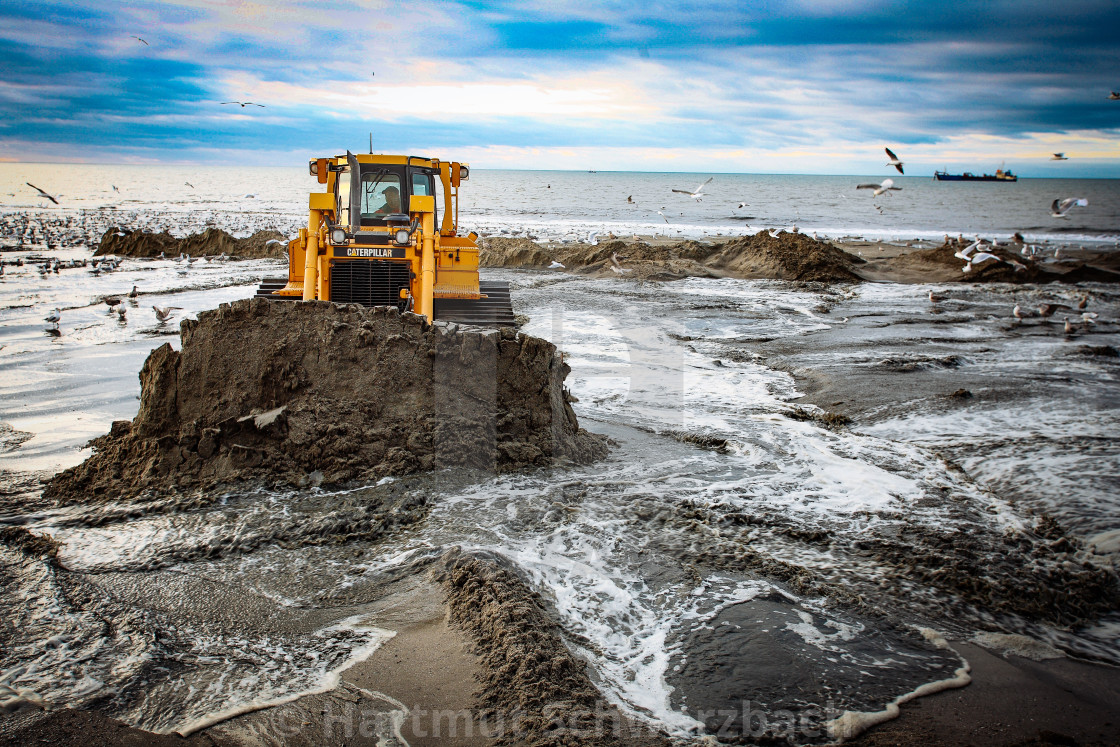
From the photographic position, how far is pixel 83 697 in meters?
2.99

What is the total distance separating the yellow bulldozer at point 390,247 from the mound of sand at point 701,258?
11.3 m

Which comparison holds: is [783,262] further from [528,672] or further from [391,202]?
[528,672]

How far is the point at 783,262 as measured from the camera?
2045 cm

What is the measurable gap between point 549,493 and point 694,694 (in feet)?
8.21

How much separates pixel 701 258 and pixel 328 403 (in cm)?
1893

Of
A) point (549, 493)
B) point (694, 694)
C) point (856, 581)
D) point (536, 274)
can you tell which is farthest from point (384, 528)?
point (536, 274)

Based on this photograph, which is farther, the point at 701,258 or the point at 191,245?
the point at 191,245

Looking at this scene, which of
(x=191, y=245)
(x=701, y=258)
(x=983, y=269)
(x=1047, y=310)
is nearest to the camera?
(x=1047, y=310)

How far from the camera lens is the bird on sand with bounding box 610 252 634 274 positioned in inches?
801

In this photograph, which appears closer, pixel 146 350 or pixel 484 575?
pixel 484 575

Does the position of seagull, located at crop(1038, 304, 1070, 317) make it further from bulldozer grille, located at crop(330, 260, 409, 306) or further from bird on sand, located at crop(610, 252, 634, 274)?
bulldozer grille, located at crop(330, 260, 409, 306)

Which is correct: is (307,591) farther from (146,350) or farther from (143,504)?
(146,350)

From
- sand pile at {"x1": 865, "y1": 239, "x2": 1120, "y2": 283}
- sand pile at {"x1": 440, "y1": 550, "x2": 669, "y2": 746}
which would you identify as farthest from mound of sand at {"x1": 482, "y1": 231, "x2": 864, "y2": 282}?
sand pile at {"x1": 440, "y1": 550, "x2": 669, "y2": 746}

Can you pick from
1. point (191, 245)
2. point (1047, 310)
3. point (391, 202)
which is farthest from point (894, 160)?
point (191, 245)
